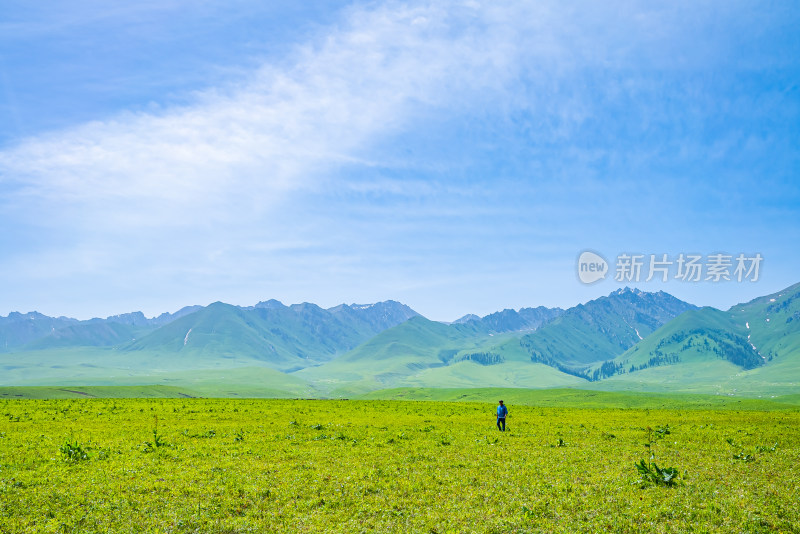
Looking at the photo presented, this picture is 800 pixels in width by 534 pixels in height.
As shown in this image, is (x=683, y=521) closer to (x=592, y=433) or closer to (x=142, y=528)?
(x=142, y=528)

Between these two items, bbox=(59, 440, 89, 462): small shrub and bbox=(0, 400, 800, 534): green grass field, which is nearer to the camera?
bbox=(0, 400, 800, 534): green grass field

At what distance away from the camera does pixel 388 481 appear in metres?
26.2

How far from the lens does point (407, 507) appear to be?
2209cm

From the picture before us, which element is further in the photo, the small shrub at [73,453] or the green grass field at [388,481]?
the small shrub at [73,453]

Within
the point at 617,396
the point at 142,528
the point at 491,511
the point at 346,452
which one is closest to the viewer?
the point at 142,528

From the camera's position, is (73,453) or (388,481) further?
(73,453)

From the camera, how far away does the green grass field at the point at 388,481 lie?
2023cm

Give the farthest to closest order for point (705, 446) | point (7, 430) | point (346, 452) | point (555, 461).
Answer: point (7, 430) → point (705, 446) → point (346, 452) → point (555, 461)

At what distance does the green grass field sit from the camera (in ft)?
66.4

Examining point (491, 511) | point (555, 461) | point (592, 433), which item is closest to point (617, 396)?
point (592, 433)

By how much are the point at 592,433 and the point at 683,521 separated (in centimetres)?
2617

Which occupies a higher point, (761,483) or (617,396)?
(761,483)

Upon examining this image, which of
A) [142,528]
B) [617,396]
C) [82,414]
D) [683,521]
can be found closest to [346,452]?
[142,528]

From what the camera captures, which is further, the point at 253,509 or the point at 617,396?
the point at 617,396
